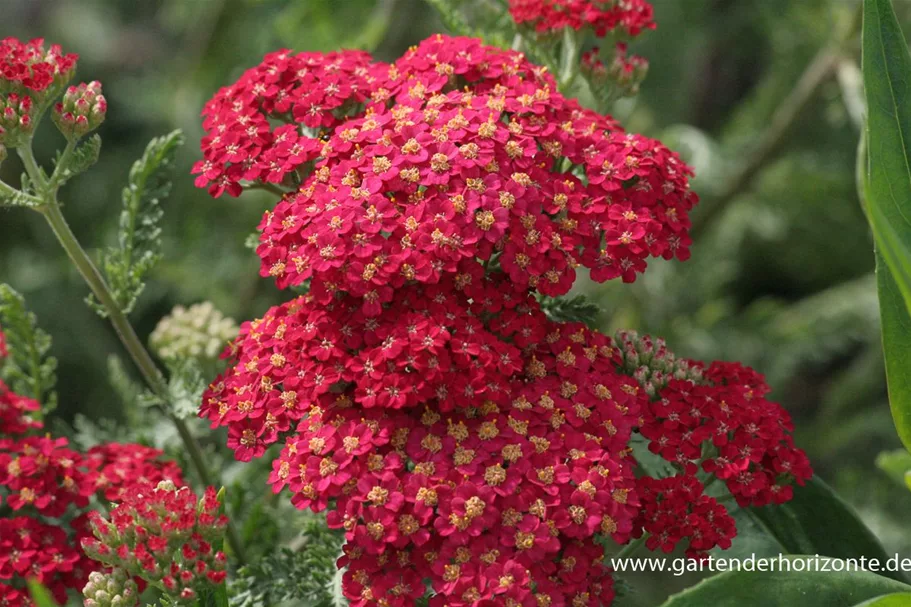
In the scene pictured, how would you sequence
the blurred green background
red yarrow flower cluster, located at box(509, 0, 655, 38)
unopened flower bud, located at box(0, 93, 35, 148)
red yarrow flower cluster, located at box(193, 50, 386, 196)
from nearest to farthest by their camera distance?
unopened flower bud, located at box(0, 93, 35, 148), red yarrow flower cluster, located at box(193, 50, 386, 196), red yarrow flower cluster, located at box(509, 0, 655, 38), the blurred green background

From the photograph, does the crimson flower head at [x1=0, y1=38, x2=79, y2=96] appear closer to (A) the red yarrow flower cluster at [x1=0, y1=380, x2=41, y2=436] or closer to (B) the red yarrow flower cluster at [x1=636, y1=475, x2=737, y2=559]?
(A) the red yarrow flower cluster at [x1=0, y1=380, x2=41, y2=436]

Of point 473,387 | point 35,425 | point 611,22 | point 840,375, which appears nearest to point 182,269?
point 35,425

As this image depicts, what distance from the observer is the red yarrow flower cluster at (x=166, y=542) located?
4.94 ft

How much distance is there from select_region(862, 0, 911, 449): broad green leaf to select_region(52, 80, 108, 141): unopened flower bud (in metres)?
Result: 1.34

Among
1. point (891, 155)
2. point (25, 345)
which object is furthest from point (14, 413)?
point (891, 155)

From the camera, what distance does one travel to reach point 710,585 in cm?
145

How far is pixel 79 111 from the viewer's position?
180 cm

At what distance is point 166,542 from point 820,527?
48.6 inches

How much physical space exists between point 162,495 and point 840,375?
360 cm

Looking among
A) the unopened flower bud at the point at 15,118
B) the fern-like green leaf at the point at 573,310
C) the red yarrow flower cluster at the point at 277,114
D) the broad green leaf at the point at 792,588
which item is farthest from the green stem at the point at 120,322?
the broad green leaf at the point at 792,588

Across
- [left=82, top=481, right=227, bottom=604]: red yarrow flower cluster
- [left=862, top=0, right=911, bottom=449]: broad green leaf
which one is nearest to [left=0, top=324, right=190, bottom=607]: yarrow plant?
[left=82, top=481, right=227, bottom=604]: red yarrow flower cluster

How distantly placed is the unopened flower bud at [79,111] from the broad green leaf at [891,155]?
1336mm

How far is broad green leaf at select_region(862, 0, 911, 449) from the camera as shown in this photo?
1616 mm

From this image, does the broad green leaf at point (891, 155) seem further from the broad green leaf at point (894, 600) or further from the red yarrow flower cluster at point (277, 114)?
the red yarrow flower cluster at point (277, 114)
